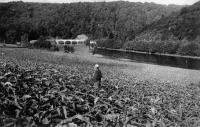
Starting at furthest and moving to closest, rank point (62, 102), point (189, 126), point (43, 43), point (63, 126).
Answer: point (43, 43) < point (189, 126) < point (62, 102) < point (63, 126)

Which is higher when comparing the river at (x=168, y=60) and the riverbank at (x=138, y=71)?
the riverbank at (x=138, y=71)

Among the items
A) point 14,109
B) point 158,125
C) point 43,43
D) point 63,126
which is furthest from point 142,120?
point 43,43

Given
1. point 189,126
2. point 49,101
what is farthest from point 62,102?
point 189,126

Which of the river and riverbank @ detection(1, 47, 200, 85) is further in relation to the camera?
the river

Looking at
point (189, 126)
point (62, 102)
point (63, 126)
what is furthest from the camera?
point (189, 126)

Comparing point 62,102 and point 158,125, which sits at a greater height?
point 62,102

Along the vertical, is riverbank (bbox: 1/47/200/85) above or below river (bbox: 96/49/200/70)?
above

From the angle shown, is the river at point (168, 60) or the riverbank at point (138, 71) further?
the river at point (168, 60)

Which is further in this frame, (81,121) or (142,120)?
(142,120)

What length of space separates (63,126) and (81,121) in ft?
1.78

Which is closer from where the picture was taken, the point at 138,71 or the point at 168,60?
the point at 138,71

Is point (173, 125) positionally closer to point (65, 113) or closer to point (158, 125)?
point (158, 125)

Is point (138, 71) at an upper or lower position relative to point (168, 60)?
upper

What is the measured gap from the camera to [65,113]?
258 inches
